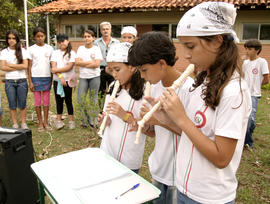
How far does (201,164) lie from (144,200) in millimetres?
348

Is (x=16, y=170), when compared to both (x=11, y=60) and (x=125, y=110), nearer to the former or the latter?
(x=125, y=110)

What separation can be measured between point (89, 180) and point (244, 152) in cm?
325

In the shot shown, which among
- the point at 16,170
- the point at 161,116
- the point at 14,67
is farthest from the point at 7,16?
the point at 161,116

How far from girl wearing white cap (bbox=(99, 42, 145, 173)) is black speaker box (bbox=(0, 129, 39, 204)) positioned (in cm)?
93

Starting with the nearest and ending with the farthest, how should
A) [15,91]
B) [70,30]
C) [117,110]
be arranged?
[117,110] → [15,91] → [70,30]

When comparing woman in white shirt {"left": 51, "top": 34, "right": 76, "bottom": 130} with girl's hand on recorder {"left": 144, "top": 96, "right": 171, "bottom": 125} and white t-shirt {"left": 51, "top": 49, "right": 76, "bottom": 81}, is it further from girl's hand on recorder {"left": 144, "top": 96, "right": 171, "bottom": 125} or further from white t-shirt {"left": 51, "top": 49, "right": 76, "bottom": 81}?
girl's hand on recorder {"left": 144, "top": 96, "right": 171, "bottom": 125}

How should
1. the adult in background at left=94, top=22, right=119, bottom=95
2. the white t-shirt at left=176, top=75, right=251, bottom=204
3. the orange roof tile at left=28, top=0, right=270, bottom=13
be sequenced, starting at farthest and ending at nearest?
the orange roof tile at left=28, top=0, right=270, bottom=13
the adult in background at left=94, top=22, right=119, bottom=95
the white t-shirt at left=176, top=75, right=251, bottom=204

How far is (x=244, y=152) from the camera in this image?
157 inches

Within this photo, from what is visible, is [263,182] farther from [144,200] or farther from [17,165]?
[17,165]

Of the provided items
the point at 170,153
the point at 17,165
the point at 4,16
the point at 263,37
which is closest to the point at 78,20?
the point at 4,16

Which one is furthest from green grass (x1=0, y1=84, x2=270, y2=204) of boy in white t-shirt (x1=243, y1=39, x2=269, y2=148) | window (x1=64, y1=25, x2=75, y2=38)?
window (x1=64, y1=25, x2=75, y2=38)

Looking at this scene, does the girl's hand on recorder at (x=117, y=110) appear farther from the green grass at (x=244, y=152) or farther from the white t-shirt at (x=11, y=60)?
the white t-shirt at (x=11, y=60)

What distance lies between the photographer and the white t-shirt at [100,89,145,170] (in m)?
1.93

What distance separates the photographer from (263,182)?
3.17 m
